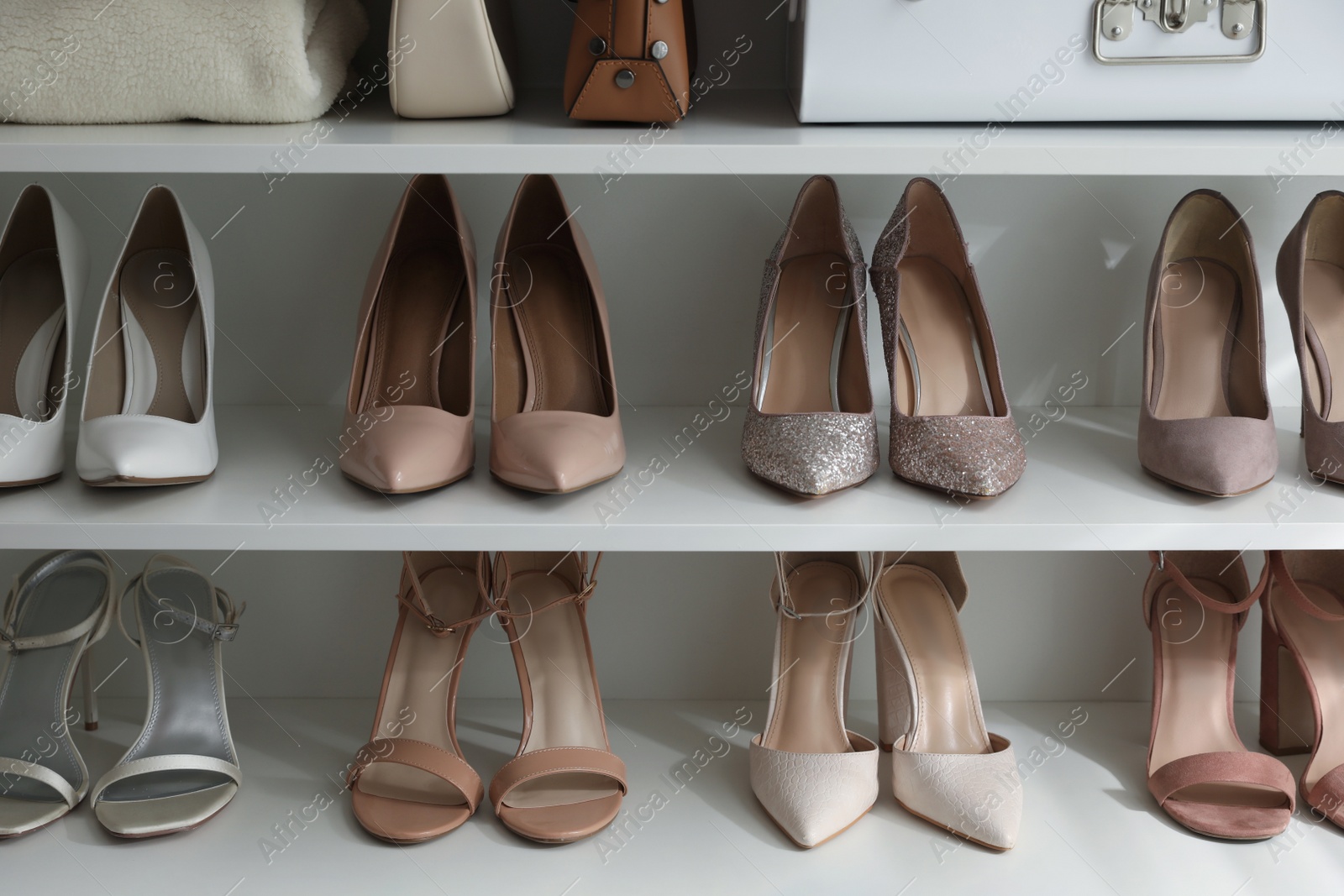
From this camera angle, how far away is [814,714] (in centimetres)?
103

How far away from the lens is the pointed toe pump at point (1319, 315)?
2.87 ft

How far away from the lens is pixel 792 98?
2.81 feet

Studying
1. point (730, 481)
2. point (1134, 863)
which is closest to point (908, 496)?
point (730, 481)

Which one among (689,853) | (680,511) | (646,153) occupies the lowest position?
(689,853)

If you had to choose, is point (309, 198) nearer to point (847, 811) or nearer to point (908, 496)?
point (908, 496)

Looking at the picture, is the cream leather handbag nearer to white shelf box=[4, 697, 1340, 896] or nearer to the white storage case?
the white storage case

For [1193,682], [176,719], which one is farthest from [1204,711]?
[176,719]

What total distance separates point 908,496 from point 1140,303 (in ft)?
1.36

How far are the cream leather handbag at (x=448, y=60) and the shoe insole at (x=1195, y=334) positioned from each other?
26.6 inches

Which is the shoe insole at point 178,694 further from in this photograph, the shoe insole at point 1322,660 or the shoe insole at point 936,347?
the shoe insole at point 1322,660

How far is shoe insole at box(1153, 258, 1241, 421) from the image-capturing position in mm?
976

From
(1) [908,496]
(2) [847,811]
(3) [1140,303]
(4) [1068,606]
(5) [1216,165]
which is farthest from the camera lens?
(4) [1068,606]

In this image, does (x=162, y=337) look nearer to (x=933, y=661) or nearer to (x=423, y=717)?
(x=423, y=717)

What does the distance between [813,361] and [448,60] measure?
0.44m
